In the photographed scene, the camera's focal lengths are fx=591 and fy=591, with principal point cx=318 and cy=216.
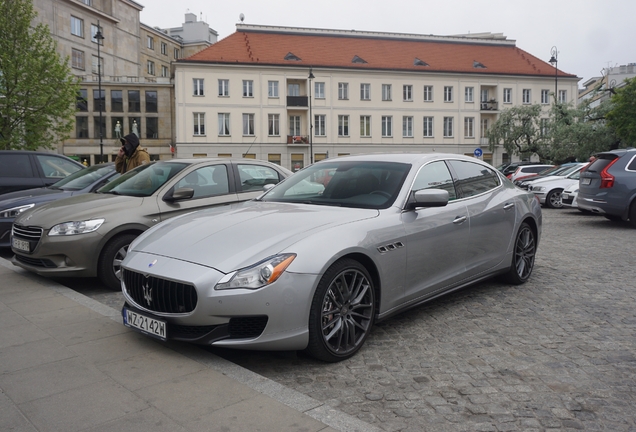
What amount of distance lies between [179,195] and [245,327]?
11.3ft

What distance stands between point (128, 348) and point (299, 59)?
55.3 m

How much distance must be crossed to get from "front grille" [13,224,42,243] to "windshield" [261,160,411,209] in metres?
2.70

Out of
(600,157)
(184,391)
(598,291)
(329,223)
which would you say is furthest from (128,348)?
(600,157)

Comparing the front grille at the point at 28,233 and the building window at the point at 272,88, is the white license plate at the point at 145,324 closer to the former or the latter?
the front grille at the point at 28,233

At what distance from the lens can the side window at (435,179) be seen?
539 centimetres

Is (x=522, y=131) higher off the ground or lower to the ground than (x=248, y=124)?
lower

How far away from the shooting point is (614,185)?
12758mm

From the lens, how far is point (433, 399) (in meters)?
3.71

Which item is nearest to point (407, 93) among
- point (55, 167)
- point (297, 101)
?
point (297, 101)

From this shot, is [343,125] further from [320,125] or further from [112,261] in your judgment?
[112,261]

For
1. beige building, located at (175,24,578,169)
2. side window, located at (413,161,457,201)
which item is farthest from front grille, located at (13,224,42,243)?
beige building, located at (175,24,578,169)

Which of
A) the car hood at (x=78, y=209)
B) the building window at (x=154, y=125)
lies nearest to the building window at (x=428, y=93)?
the building window at (x=154, y=125)

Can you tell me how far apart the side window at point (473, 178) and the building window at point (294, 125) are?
52.0m

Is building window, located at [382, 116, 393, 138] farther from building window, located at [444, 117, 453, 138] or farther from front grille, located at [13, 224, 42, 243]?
front grille, located at [13, 224, 42, 243]
